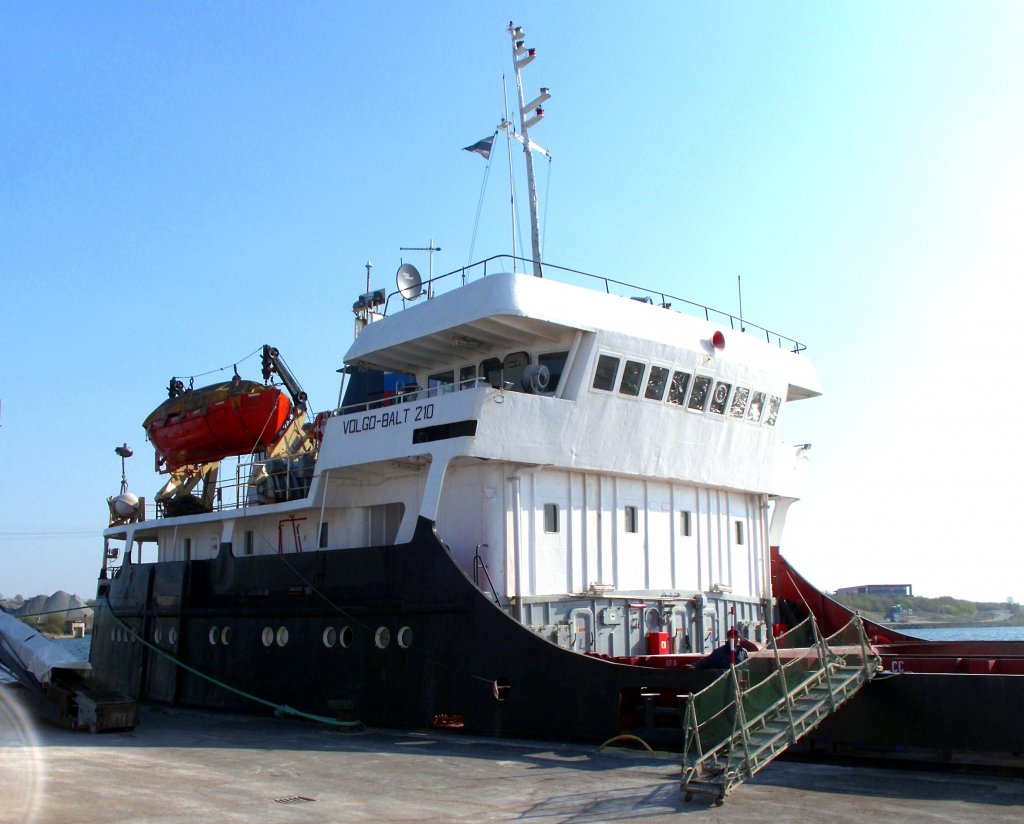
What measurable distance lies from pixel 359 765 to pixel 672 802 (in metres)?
3.93

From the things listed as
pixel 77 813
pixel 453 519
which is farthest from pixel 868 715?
pixel 77 813

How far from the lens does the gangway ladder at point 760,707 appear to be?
978 centimetres

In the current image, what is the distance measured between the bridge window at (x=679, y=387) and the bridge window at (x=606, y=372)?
1.28 m

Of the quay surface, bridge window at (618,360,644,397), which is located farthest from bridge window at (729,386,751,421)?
the quay surface

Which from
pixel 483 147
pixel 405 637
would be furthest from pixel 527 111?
pixel 405 637

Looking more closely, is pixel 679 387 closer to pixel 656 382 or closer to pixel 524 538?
pixel 656 382

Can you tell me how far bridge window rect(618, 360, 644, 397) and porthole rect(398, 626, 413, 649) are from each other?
15.7ft

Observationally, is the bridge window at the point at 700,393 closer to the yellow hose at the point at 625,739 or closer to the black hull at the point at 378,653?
the black hull at the point at 378,653

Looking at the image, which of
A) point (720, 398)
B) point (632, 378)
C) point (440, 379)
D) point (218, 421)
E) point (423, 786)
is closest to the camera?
point (423, 786)

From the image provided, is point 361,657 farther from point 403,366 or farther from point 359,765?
point 403,366

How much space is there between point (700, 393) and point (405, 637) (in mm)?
6220

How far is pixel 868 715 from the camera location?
11.4 meters

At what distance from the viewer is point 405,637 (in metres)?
15.0

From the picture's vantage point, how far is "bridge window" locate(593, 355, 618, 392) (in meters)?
15.5
